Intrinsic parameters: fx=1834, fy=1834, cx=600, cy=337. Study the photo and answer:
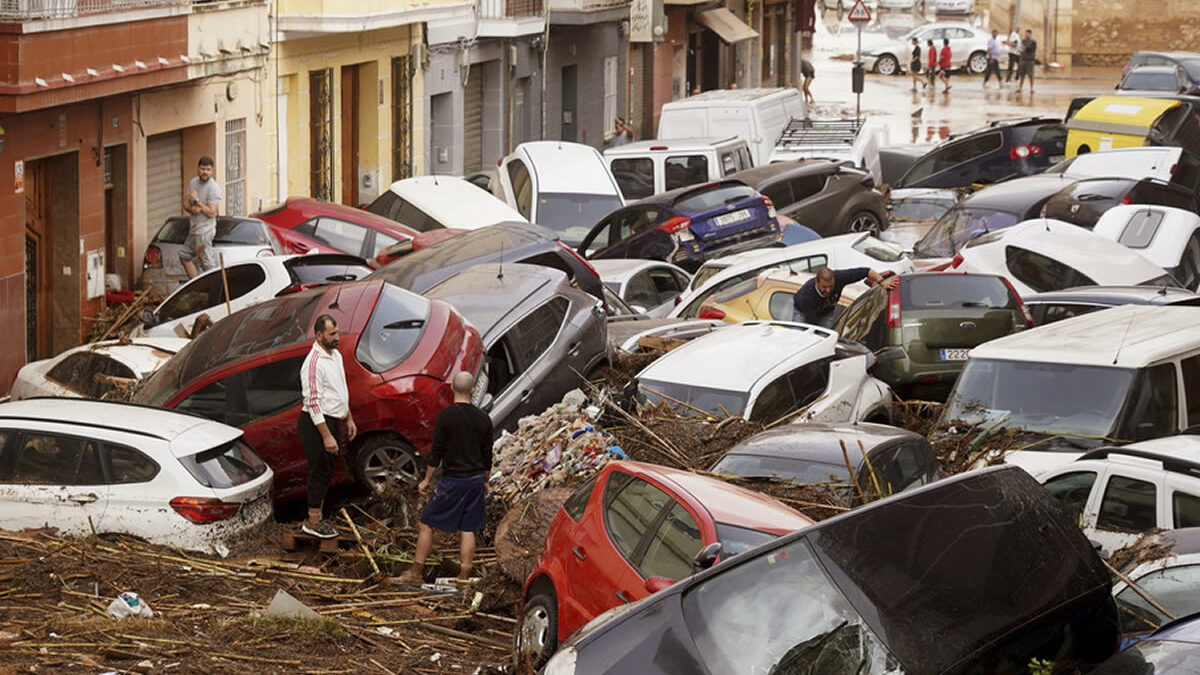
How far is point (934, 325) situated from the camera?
16.9 metres

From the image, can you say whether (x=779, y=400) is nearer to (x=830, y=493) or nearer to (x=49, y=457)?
(x=830, y=493)

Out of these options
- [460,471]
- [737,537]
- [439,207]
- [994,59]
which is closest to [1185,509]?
[737,537]

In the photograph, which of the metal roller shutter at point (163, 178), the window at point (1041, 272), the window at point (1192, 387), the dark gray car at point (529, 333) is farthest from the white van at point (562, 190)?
the window at point (1192, 387)

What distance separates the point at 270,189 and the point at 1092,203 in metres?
12.4

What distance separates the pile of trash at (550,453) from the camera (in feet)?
42.8

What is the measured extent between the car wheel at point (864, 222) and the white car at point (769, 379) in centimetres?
1127

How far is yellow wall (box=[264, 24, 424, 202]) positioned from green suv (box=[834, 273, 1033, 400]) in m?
13.6

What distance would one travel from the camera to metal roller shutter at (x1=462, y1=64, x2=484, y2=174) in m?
37.8

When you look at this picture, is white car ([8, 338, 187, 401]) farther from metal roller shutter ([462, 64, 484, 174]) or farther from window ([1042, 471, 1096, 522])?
metal roller shutter ([462, 64, 484, 174])

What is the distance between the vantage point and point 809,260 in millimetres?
20766

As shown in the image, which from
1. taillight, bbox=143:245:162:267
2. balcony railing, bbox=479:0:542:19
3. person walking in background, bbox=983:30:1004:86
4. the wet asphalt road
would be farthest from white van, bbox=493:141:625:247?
person walking in background, bbox=983:30:1004:86

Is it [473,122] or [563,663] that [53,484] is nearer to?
[563,663]

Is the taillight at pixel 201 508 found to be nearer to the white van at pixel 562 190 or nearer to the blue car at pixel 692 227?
the blue car at pixel 692 227

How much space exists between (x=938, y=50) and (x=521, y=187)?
37067 millimetres
